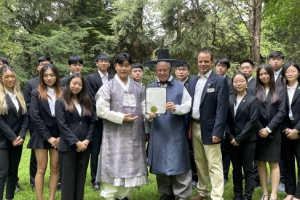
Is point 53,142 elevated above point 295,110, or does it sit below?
below

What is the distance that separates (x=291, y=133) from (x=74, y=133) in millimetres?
3064

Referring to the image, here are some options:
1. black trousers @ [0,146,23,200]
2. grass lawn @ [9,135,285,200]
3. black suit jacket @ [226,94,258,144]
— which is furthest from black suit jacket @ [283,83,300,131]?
black trousers @ [0,146,23,200]

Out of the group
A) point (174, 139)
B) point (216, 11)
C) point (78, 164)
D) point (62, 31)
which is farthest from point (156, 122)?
point (62, 31)

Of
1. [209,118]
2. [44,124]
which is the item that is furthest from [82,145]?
[209,118]

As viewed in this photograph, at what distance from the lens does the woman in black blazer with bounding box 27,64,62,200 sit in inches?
161

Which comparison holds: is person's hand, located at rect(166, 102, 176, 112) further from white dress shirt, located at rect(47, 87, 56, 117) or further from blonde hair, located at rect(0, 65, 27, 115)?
blonde hair, located at rect(0, 65, 27, 115)

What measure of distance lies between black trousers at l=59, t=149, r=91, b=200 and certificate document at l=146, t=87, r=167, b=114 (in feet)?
3.53

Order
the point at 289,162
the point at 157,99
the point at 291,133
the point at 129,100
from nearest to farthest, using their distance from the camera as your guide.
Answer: the point at 157,99, the point at 129,100, the point at 291,133, the point at 289,162

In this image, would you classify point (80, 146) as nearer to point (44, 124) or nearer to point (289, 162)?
point (44, 124)

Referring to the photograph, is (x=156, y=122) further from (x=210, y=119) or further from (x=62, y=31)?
(x=62, y=31)

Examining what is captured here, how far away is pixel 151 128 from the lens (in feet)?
14.4

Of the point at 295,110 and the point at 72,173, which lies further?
the point at 295,110

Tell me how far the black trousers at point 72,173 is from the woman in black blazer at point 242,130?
6.99 feet

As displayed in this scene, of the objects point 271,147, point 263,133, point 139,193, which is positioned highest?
point 263,133
